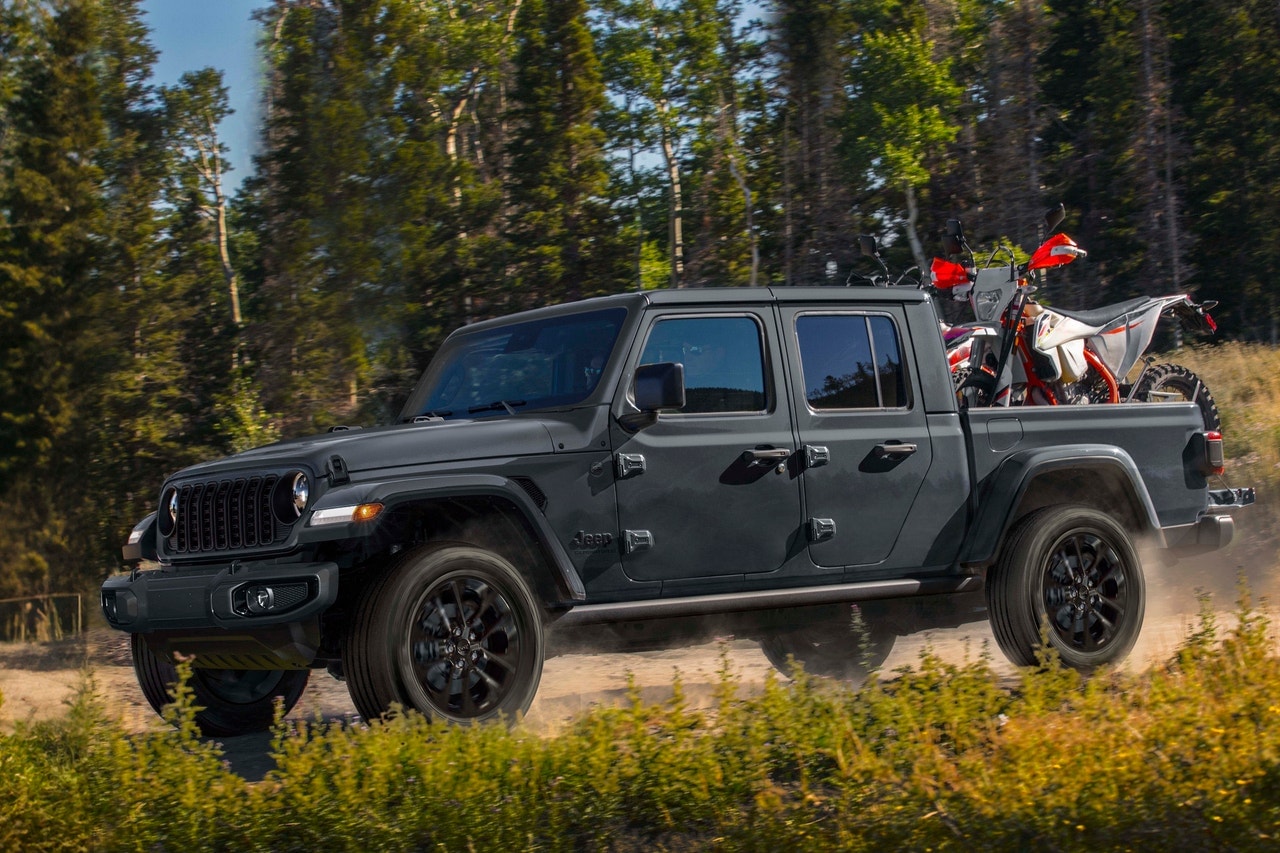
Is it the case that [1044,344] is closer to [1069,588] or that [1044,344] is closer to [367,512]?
[1069,588]

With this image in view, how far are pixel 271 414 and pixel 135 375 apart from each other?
556 centimetres

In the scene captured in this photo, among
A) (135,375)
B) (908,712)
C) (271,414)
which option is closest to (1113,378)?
(908,712)

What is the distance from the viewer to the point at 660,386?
589 centimetres

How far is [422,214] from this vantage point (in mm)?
36938

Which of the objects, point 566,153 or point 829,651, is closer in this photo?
point 829,651

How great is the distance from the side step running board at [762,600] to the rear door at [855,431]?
13cm

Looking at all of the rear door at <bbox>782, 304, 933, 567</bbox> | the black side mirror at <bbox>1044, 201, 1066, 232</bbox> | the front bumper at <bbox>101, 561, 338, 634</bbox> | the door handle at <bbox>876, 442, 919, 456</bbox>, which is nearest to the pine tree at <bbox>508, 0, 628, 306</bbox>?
the black side mirror at <bbox>1044, 201, 1066, 232</bbox>

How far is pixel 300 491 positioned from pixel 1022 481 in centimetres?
347

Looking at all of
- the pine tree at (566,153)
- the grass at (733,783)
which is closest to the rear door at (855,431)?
the grass at (733,783)

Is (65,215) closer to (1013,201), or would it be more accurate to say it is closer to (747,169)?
(747,169)

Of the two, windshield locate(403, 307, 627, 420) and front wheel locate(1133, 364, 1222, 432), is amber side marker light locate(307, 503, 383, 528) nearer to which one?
windshield locate(403, 307, 627, 420)

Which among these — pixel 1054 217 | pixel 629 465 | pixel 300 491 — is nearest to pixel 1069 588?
pixel 629 465

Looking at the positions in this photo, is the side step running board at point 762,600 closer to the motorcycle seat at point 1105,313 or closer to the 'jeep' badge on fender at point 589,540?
the 'jeep' badge on fender at point 589,540

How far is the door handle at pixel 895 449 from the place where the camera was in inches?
263
